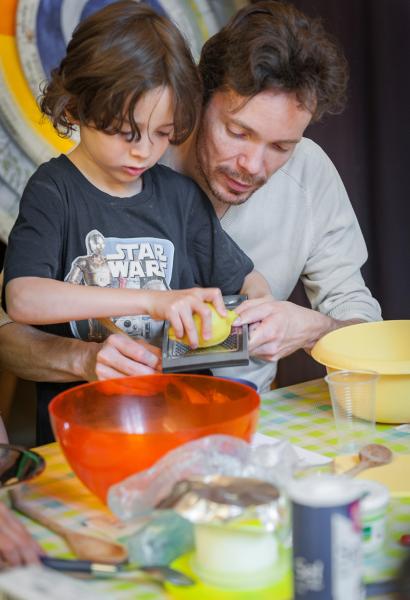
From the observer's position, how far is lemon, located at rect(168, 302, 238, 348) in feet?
4.51

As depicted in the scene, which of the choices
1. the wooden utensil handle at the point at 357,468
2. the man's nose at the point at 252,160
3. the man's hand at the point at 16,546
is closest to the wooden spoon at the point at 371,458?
the wooden utensil handle at the point at 357,468

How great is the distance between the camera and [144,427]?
1183 millimetres

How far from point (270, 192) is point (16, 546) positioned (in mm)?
1403

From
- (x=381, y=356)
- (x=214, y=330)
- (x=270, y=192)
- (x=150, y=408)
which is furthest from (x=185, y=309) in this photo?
(x=270, y=192)

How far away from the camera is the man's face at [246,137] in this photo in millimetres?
1811

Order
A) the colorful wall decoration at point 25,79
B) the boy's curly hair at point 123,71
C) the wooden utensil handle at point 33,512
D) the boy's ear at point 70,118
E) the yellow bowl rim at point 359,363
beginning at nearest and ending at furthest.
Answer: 1. the wooden utensil handle at point 33,512
2. the yellow bowl rim at point 359,363
3. the boy's curly hair at point 123,71
4. the boy's ear at point 70,118
5. the colorful wall decoration at point 25,79

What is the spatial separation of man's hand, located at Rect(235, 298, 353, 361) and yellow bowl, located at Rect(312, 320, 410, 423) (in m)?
0.13

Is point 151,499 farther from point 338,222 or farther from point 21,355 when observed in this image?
point 338,222

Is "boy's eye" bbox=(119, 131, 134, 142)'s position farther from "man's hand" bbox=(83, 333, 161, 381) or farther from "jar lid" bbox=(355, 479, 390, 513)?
"jar lid" bbox=(355, 479, 390, 513)

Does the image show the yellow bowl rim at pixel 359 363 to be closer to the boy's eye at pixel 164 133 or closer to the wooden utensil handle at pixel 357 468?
the wooden utensil handle at pixel 357 468

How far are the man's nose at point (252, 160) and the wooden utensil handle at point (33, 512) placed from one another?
95cm

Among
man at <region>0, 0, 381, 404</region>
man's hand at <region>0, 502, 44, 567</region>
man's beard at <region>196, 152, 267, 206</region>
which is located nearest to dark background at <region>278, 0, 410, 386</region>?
man at <region>0, 0, 381, 404</region>

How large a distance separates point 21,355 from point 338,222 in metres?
0.90

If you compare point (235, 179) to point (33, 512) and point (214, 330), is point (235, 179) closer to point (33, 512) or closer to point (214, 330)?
point (214, 330)
